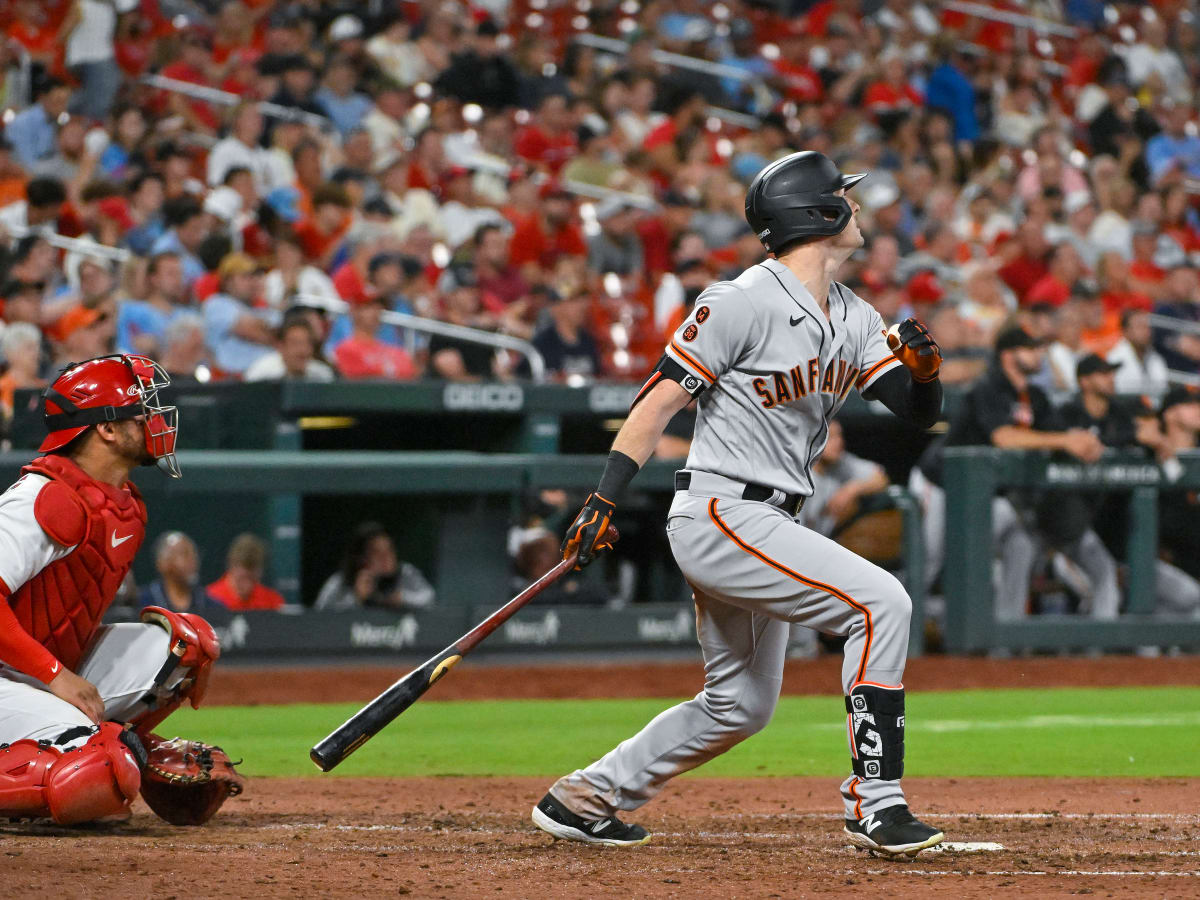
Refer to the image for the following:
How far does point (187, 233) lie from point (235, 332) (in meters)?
1.06

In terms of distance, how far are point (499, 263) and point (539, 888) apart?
8522 mm

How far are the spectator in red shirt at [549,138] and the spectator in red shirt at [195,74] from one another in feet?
8.38

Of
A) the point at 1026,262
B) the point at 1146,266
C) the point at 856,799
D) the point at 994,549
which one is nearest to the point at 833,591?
the point at 856,799

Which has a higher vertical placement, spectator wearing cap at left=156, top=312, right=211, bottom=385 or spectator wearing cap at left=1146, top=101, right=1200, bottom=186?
spectator wearing cap at left=1146, top=101, right=1200, bottom=186

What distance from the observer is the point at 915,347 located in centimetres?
431

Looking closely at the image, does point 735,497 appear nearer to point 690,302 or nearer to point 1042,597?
point 1042,597

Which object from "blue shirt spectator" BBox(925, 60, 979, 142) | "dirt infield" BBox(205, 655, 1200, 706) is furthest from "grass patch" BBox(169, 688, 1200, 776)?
"blue shirt spectator" BBox(925, 60, 979, 142)

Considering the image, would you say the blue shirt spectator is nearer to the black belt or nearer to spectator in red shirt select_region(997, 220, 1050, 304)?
spectator in red shirt select_region(997, 220, 1050, 304)

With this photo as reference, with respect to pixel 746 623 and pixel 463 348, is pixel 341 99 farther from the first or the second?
pixel 746 623

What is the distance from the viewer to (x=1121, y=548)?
10.4 m

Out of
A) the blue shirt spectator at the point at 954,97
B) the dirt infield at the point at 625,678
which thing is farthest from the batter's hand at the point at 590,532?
the blue shirt spectator at the point at 954,97

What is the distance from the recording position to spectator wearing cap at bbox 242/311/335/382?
958 centimetres

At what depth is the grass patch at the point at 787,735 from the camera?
648 centimetres

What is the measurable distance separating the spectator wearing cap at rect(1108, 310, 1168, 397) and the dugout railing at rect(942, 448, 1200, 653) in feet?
5.71
